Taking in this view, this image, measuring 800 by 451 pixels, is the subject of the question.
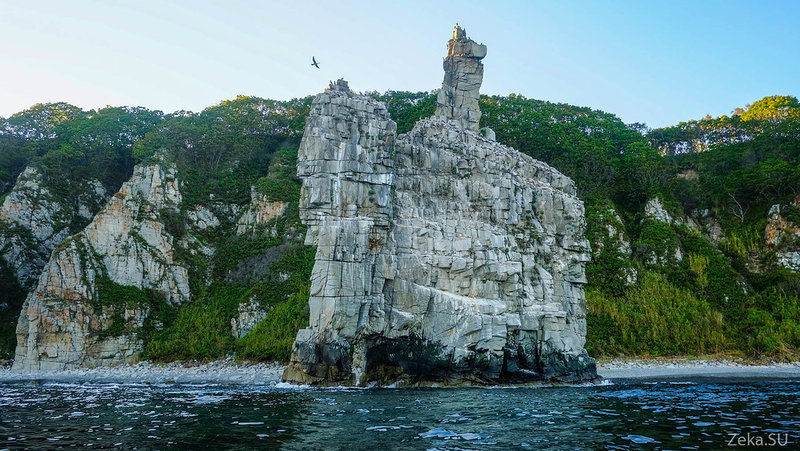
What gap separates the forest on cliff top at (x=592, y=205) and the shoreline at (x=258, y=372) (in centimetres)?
166

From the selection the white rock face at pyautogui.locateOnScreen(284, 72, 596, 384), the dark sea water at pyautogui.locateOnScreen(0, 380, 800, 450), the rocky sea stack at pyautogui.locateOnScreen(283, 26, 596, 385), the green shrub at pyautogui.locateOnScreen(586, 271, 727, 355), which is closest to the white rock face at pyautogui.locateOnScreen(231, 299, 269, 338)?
the white rock face at pyautogui.locateOnScreen(284, 72, 596, 384)

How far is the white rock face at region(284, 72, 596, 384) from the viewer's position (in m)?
30.9

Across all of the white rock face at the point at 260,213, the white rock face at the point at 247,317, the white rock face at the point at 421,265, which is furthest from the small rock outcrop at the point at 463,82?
the white rock face at the point at 247,317

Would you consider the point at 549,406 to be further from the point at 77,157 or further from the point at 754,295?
the point at 77,157

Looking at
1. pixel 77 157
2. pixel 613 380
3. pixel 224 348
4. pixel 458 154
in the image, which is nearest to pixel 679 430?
pixel 613 380

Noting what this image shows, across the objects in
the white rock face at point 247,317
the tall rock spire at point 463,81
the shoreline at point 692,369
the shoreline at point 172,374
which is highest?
the tall rock spire at point 463,81

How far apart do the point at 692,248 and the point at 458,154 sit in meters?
28.8

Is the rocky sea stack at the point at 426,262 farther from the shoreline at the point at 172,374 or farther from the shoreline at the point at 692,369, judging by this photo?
the shoreline at the point at 172,374

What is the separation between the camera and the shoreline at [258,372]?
33.8 m

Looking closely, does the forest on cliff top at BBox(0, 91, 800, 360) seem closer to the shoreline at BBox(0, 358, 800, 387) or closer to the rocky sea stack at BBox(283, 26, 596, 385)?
the shoreline at BBox(0, 358, 800, 387)

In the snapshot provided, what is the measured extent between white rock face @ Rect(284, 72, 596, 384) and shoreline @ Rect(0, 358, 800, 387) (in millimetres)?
5063

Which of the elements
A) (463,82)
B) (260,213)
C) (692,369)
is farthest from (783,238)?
(260,213)

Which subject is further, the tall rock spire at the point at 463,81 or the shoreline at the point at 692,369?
the tall rock spire at the point at 463,81

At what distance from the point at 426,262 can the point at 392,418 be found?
15316 mm
